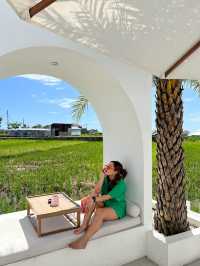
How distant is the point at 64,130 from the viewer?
4006 cm

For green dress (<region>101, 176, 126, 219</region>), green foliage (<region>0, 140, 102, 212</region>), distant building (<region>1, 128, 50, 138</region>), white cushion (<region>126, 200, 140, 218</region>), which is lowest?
green foliage (<region>0, 140, 102, 212</region>)

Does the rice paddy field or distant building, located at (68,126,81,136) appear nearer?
the rice paddy field

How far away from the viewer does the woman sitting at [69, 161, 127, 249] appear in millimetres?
5688

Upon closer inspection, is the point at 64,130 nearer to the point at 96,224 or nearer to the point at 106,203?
the point at 106,203

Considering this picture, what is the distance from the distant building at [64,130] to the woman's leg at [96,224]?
33.5 m

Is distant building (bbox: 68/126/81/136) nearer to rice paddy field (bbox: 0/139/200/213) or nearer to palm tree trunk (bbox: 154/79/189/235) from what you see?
rice paddy field (bbox: 0/139/200/213)

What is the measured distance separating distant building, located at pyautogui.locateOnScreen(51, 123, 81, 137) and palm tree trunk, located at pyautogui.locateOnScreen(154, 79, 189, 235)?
33.3 meters

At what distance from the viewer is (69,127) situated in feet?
133

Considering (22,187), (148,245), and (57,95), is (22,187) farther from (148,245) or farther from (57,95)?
(57,95)

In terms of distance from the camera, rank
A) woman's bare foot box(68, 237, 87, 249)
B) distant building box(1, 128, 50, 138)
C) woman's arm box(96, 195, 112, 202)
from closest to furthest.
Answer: woman's bare foot box(68, 237, 87, 249) < woman's arm box(96, 195, 112, 202) < distant building box(1, 128, 50, 138)

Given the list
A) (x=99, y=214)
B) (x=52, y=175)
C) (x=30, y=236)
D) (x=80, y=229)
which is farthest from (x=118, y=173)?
(x=52, y=175)

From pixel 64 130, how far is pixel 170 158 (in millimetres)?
34447

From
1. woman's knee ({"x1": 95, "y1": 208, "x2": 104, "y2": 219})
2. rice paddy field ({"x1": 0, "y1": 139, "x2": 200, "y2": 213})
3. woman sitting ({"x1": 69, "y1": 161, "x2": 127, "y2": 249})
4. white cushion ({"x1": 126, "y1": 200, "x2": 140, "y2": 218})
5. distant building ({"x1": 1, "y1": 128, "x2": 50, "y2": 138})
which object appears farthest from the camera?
distant building ({"x1": 1, "y1": 128, "x2": 50, "y2": 138})

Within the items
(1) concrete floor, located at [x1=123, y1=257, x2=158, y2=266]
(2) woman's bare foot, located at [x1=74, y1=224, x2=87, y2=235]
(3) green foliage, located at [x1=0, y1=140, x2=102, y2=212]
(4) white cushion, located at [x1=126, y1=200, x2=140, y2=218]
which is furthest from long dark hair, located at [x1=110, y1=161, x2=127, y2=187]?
(3) green foliage, located at [x1=0, y1=140, x2=102, y2=212]
